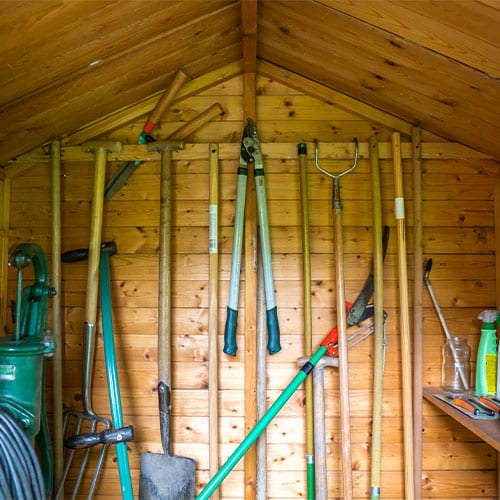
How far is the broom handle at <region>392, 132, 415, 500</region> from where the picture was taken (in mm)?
1822

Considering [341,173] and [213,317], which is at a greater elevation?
[341,173]

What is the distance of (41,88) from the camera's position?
59.2 inches

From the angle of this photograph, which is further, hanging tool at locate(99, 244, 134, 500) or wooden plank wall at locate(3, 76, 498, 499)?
wooden plank wall at locate(3, 76, 498, 499)

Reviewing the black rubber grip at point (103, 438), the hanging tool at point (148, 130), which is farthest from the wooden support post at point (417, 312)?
the black rubber grip at point (103, 438)

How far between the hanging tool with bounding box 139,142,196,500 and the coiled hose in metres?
0.57

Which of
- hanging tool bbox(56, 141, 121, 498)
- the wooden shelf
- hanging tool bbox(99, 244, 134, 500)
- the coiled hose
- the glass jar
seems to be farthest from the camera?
the glass jar

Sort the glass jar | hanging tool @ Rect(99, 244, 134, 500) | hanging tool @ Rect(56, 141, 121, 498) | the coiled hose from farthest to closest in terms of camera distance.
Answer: the glass jar, hanging tool @ Rect(56, 141, 121, 498), hanging tool @ Rect(99, 244, 134, 500), the coiled hose

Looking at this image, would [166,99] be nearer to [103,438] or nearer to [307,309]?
[307,309]

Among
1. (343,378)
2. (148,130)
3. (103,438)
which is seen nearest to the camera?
(103,438)

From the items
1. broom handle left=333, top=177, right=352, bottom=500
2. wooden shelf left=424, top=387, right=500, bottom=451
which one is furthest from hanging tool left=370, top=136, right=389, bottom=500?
wooden shelf left=424, top=387, right=500, bottom=451

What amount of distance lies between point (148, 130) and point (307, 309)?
37.2 inches

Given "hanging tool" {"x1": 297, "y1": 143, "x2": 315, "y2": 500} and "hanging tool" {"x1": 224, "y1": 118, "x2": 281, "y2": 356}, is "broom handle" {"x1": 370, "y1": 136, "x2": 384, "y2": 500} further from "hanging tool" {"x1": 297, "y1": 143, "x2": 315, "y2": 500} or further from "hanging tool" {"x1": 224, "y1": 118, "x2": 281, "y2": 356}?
"hanging tool" {"x1": 224, "y1": 118, "x2": 281, "y2": 356}

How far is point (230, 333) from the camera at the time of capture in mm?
1830

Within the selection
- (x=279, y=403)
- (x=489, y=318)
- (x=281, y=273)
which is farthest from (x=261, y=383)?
(x=489, y=318)
